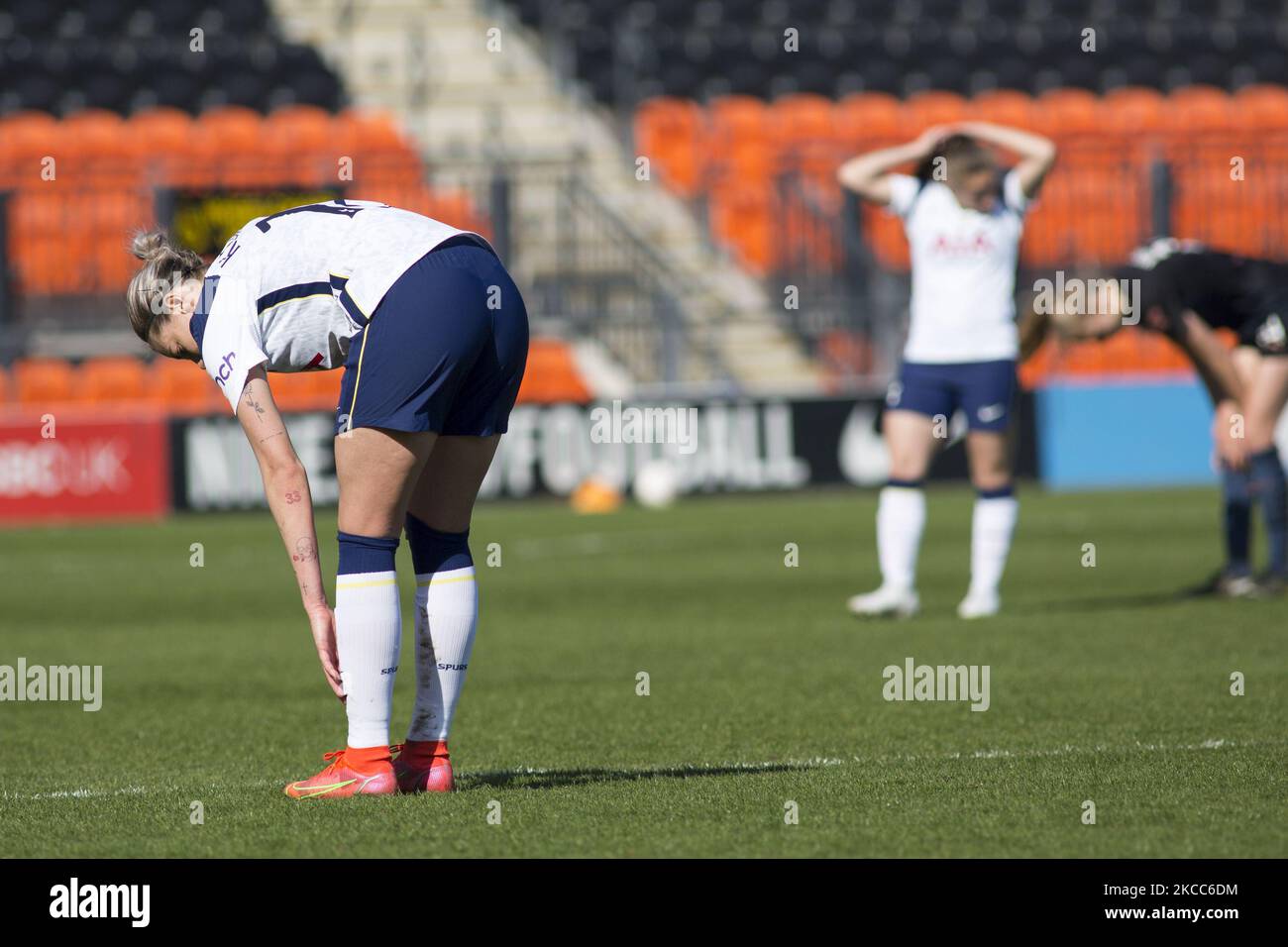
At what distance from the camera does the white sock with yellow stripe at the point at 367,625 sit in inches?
185

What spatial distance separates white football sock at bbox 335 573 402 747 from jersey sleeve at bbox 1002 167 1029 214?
4973 mm

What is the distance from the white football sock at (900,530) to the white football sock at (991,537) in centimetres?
29

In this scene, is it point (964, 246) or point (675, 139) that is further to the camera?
point (675, 139)

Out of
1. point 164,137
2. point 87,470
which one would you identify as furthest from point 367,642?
point 164,137

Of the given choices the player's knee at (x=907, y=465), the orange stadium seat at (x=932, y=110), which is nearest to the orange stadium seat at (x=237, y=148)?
the orange stadium seat at (x=932, y=110)

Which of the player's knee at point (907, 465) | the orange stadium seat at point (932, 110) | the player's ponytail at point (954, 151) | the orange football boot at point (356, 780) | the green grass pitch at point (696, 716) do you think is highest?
the orange stadium seat at point (932, 110)

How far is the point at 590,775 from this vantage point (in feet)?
17.2

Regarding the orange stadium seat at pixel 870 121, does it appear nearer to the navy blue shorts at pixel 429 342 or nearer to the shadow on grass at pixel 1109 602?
the shadow on grass at pixel 1109 602

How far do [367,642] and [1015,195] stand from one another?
510 cm

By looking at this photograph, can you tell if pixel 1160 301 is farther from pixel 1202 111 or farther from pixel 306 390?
pixel 1202 111

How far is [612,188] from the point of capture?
2116cm
